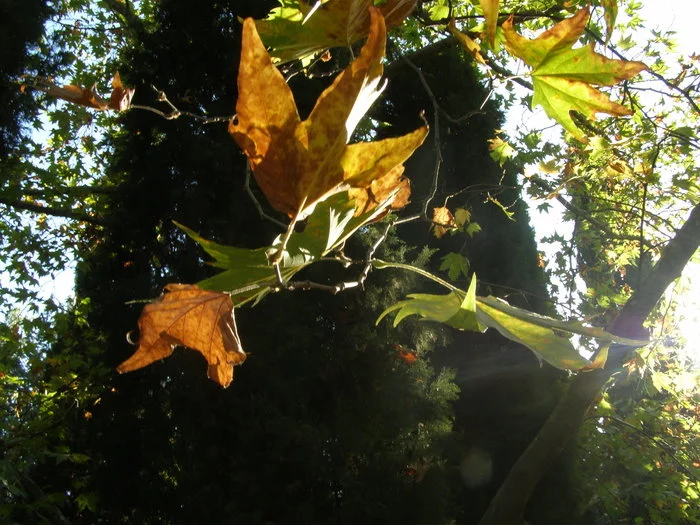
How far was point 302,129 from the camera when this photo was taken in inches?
20.2

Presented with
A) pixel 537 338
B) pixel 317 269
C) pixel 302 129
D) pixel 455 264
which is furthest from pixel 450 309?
pixel 455 264

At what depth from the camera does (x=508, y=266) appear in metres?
4.84

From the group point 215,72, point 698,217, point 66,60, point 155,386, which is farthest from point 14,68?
point 698,217

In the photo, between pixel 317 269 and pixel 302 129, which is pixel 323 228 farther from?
pixel 317 269

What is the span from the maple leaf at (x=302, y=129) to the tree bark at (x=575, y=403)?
2.96 m

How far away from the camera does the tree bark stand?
3211 millimetres

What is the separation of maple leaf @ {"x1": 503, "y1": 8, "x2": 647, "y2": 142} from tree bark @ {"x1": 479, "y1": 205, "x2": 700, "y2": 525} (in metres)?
2.55

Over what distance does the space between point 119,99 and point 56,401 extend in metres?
4.23

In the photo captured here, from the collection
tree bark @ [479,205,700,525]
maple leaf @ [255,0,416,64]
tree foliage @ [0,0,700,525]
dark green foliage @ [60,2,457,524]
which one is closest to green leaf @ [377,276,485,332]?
tree foliage @ [0,0,700,525]

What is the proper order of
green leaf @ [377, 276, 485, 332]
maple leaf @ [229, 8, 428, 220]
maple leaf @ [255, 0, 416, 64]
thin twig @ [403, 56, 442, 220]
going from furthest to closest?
thin twig @ [403, 56, 442, 220] < maple leaf @ [255, 0, 416, 64] < green leaf @ [377, 276, 485, 332] < maple leaf @ [229, 8, 428, 220]

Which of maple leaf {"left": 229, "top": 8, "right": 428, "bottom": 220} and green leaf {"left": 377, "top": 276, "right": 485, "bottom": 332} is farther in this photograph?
green leaf {"left": 377, "top": 276, "right": 485, "bottom": 332}

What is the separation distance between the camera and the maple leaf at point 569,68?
0.79m

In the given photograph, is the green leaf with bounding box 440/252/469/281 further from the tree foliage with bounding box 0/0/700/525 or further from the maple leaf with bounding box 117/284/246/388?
the maple leaf with bounding box 117/284/246/388

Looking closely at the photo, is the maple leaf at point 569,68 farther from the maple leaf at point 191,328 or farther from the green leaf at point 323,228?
the maple leaf at point 191,328
